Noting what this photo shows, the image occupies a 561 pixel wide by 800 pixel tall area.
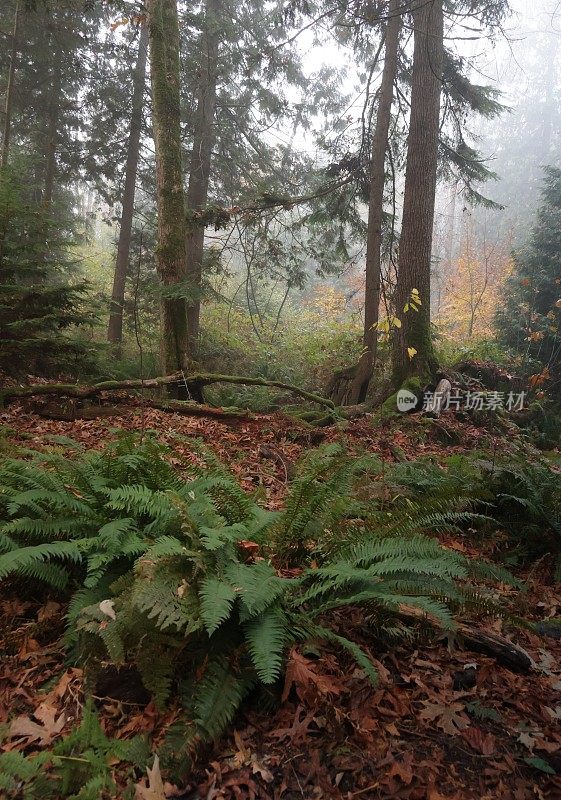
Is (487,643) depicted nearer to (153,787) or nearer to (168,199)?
(153,787)

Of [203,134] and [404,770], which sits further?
[203,134]

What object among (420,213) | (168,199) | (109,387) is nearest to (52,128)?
(168,199)

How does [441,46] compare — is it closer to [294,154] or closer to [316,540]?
[294,154]

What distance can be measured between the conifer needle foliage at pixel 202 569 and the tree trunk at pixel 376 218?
5.81 m

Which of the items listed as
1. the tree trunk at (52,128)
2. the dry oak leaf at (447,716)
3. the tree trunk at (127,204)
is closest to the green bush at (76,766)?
the dry oak leaf at (447,716)

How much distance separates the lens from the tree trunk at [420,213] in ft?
27.1

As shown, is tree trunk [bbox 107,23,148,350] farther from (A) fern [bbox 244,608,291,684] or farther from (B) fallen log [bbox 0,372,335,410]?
(A) fern [bbox 244,608,291,684]

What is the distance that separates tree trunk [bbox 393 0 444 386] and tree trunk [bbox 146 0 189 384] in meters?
3.80

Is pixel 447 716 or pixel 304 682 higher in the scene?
pixel 304 682

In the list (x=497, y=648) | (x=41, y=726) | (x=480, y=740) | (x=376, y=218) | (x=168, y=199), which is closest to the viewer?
(x=480, y=740)

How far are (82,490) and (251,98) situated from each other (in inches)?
580

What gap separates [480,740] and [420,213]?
809cm

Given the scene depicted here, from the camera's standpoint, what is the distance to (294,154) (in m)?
14.8

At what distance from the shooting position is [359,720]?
201cm
